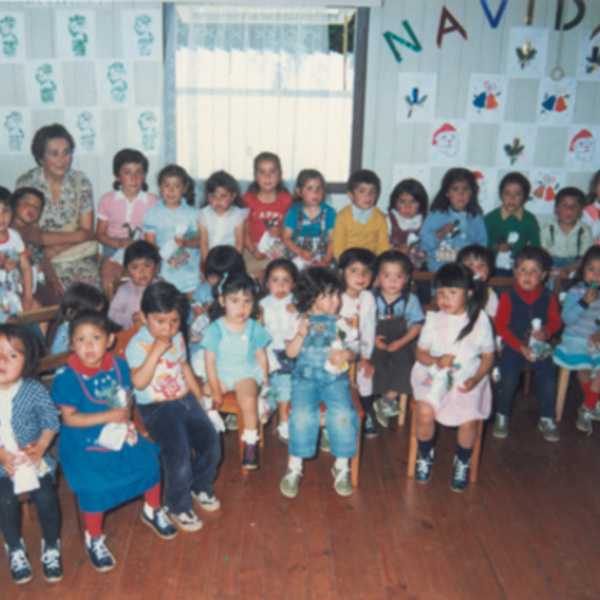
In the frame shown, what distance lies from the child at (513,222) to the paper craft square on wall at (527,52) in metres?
1.27

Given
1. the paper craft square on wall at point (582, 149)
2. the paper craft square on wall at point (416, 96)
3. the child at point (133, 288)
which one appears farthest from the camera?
the paper craft square on wall at point (582, 149)

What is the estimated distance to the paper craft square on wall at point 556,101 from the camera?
496 cm

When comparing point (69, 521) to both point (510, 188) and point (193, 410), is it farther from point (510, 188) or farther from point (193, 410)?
point (510, 188)

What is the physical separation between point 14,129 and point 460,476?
433 cm

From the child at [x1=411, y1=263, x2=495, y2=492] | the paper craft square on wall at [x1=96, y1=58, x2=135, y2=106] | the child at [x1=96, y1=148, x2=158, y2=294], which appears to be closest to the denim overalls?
the child at [x1=411, y1=263, x2=495, y2=492]

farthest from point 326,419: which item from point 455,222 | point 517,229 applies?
point 517,229

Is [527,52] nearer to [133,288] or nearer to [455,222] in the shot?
[455,222]

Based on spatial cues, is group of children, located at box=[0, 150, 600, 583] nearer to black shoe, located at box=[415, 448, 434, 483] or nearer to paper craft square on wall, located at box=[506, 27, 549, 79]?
black shoe, located at box=[415, 448, 434, 483]

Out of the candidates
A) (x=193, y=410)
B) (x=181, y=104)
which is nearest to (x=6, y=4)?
(x=181, y=104)

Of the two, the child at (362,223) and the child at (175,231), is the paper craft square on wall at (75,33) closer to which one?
the child at (175,231)

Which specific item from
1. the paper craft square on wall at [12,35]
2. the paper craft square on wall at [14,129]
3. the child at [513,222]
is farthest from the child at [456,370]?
the paper craft square on wall at [12,35]

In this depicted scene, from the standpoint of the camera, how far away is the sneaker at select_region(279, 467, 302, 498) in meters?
2.80

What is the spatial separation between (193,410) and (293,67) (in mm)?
3143

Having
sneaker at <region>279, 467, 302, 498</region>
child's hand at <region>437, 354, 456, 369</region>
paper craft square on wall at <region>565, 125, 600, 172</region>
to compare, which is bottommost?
sneaker at <region>279, 467, 302, 498</region>
